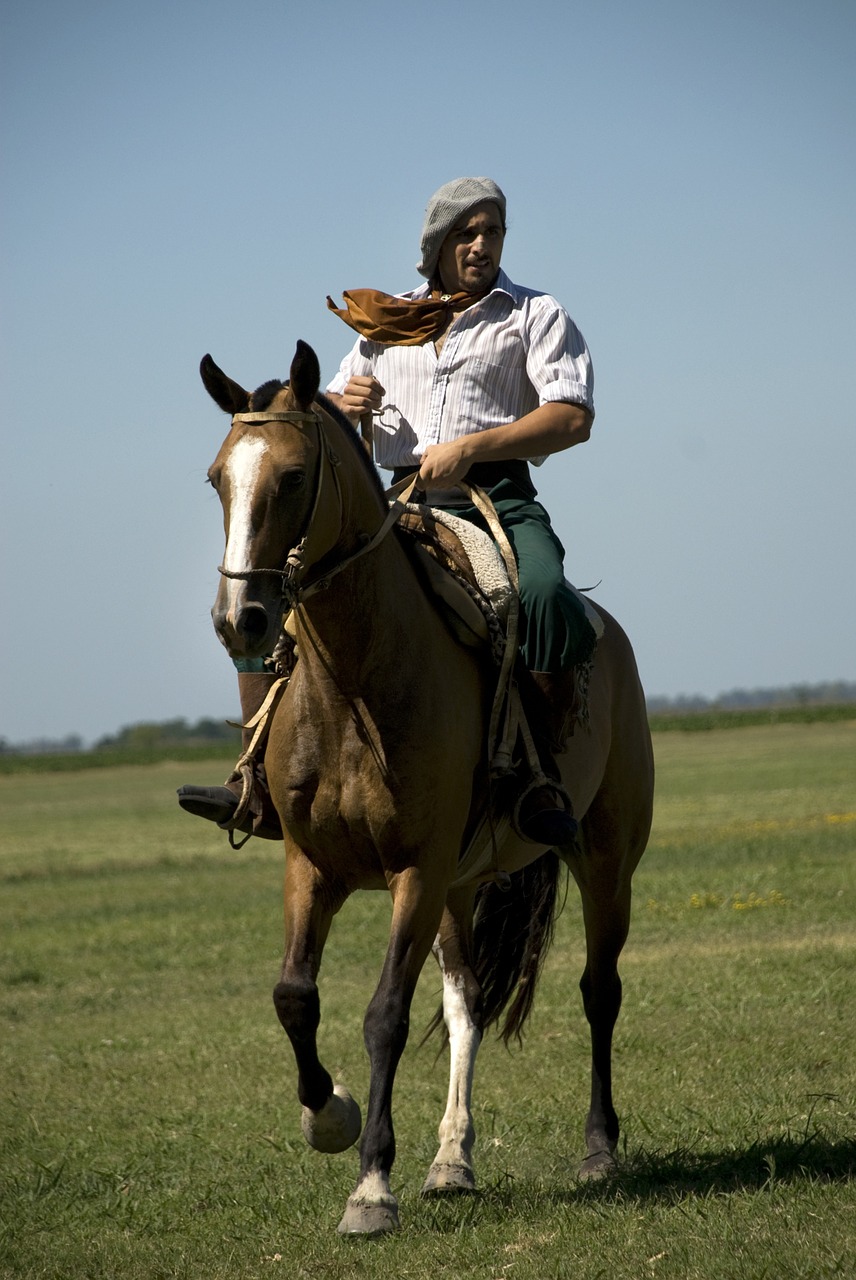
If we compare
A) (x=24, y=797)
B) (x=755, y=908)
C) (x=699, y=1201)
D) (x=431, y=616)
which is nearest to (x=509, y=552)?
(x=431, y=616)

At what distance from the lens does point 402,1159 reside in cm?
693

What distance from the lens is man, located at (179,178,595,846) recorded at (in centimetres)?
590

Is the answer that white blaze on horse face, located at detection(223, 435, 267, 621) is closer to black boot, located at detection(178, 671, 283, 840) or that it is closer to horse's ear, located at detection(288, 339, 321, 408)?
horse's ear, located at detection(288, 339, 321, 408)

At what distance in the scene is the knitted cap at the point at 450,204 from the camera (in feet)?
20.2

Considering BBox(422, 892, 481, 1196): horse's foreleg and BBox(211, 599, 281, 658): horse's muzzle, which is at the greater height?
BBox(211, 599, 281, 658): horse's muzzle

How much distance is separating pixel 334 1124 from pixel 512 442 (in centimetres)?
260

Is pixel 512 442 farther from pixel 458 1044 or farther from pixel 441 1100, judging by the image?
pixel 441 1100

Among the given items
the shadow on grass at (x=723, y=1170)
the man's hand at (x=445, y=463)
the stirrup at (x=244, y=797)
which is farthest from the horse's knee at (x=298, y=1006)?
the man's hand at (x=445, y=463)

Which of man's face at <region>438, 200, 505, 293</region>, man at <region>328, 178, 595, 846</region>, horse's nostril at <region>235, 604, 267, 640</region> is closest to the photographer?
horse's nostril at <region>235, 604, 267, 640</region>

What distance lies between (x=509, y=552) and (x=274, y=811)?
1379 millimetres

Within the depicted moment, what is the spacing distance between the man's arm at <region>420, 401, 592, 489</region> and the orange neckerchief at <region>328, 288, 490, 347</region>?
1.72 ft

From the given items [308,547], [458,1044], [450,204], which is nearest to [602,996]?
[458,1044]

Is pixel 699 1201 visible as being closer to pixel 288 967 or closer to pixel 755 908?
pixel 288 967

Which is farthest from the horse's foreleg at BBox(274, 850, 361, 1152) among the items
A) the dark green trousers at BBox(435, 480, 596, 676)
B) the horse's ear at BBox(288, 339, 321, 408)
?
the horse's ear at BBox(288, 339, 321, 408)
